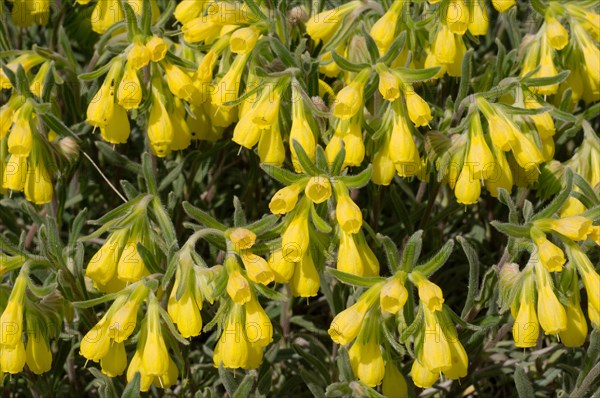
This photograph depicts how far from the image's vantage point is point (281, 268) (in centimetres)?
305

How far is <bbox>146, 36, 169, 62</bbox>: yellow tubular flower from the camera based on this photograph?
3383mm

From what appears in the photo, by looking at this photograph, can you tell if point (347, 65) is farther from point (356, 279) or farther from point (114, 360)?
point (114, 360)

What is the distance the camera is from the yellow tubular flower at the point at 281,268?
3.05 metres

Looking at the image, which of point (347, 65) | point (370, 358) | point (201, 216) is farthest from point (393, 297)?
point (347, 65)

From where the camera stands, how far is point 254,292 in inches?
122

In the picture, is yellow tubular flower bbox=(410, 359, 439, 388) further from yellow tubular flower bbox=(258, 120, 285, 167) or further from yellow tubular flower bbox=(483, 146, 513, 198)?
yellow tubular flower bbox=(258, 120, 285, 167)

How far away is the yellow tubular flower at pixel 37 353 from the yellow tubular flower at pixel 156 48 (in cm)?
116

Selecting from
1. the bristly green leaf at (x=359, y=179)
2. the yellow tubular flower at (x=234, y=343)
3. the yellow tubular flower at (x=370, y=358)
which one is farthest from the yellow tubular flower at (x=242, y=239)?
the yellow tubular flower at (x=370, y=358)

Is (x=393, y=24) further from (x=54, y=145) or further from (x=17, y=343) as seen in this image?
(x=17, y=343)

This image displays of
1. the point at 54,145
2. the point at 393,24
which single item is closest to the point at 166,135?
the point at 54,145

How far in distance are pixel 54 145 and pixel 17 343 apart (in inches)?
40.1

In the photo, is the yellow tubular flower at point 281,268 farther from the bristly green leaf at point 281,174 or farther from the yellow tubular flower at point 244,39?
the yellow tubular flower at point 244,39

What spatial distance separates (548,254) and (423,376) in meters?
0.61

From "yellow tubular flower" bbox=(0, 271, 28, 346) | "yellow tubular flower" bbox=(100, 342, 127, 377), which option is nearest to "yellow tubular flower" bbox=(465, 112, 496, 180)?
"yellow tubular flower" bbox=(100, 342, 127, 377)
